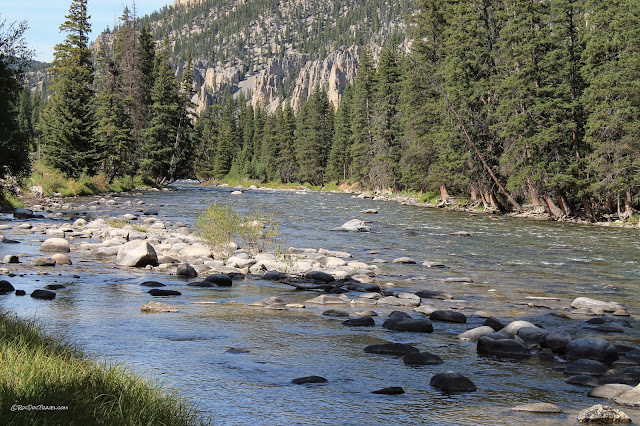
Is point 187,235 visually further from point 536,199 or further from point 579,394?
point 536,199

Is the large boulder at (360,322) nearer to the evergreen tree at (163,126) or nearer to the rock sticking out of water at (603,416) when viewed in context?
the rock sticking out of water at (603,416)

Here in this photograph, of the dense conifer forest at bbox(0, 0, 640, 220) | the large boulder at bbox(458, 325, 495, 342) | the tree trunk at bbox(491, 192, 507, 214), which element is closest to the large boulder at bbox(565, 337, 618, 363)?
the large boulder at bbox(458, 325, 495, 342)

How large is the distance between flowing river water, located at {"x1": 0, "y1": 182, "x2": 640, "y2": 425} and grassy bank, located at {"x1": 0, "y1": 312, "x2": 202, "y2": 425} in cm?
104

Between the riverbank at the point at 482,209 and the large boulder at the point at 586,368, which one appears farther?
the riverbank at the point at 482,209

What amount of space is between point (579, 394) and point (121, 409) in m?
5.07

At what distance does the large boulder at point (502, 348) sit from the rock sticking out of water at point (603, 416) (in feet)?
8.28

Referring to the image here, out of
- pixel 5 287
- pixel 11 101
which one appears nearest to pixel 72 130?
pixel 11 101

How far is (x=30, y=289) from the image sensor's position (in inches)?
428

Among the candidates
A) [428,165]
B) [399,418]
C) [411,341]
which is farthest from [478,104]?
[399,418]

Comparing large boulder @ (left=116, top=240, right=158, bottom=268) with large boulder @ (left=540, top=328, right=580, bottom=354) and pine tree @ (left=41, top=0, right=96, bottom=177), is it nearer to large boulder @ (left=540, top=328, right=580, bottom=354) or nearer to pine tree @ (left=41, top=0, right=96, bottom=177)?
large boulder @ (left=540, top=328, right=580, bottom=354)

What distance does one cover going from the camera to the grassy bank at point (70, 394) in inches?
144

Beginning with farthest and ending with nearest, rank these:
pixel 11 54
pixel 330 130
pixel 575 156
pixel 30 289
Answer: pixel 330 130 → pixel 575 156 → pixel 11 54 → pixel 30 289

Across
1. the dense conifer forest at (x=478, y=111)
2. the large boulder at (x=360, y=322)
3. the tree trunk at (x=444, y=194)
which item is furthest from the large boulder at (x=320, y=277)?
the tree trunk at (x=444, y=194)

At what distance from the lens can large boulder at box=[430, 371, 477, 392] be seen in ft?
21.1
